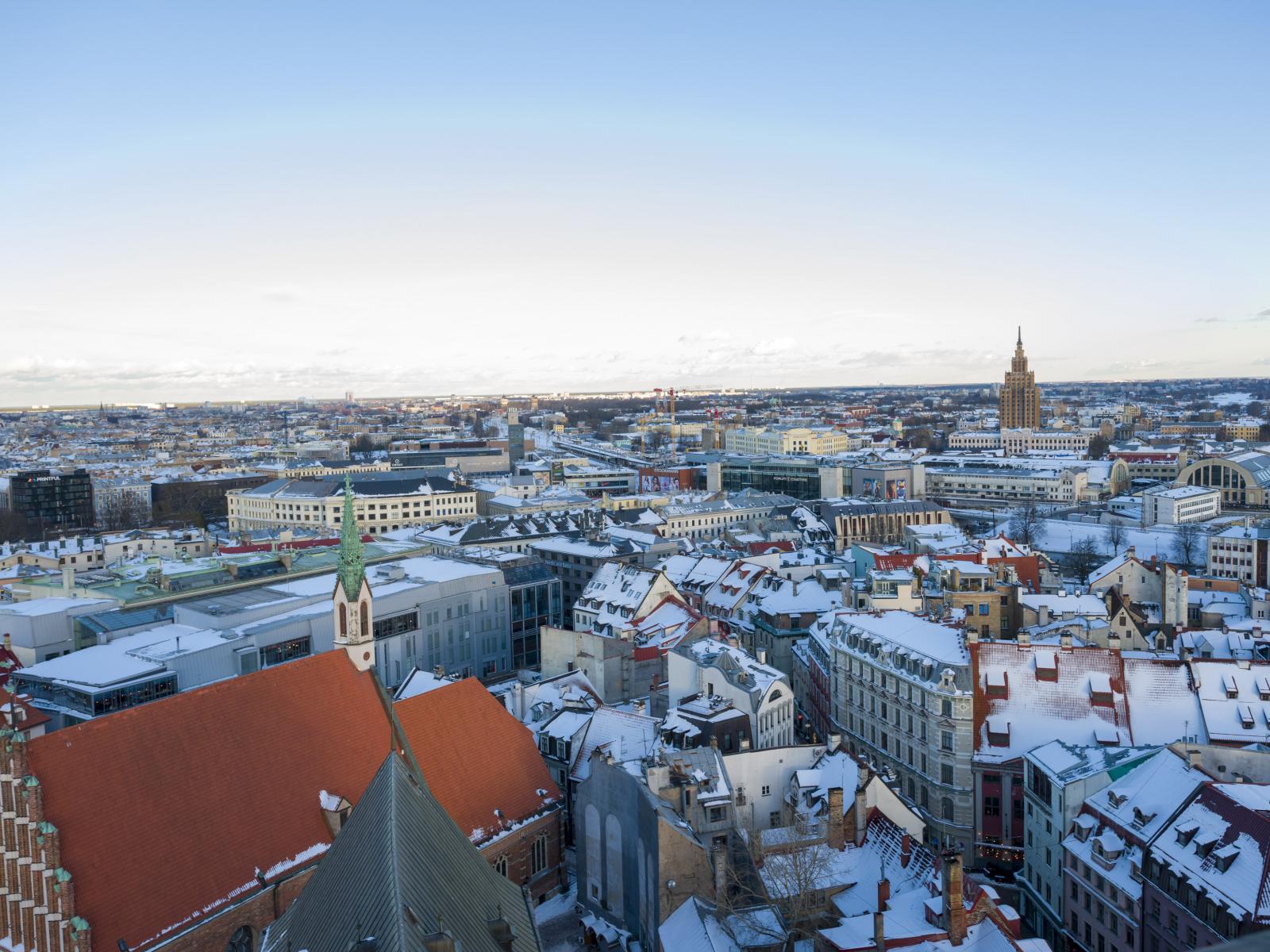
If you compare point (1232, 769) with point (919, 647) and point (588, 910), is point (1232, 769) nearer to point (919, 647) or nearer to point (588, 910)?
point (919, 647)

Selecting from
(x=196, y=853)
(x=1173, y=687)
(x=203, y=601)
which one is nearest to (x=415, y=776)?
(x=196, y=853)

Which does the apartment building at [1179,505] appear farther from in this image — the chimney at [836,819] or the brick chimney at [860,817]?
the chimney at [836,819]

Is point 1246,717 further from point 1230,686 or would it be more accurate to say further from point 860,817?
point 860,817

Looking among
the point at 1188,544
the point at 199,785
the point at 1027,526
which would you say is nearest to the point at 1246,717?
the point at 199,785

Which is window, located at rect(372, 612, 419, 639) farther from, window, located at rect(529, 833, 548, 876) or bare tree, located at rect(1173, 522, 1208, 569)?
bare tree, located at rect(1173, 522, 1208, 569)

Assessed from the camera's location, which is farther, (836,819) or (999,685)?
(999,685)

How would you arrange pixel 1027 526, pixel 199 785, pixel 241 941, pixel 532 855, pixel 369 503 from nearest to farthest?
pixel 241 941 → pixel 199 785 → pixel 532 855 → pixel 1027 526 → pixel 369 503
